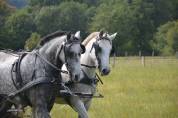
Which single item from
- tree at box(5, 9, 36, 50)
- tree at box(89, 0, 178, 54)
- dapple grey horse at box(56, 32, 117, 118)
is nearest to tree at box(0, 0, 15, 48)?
tree at box(5, 9, 36, 50)

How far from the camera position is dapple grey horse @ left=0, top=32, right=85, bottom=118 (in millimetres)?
9484

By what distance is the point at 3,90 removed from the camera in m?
10.2

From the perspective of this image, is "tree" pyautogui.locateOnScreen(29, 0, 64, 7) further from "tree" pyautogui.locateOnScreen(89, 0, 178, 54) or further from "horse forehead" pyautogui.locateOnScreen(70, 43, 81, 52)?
"horse forehead" pyautogui.locateOnScreen(70, 43, 81, 52)

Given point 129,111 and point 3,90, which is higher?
point 3,90

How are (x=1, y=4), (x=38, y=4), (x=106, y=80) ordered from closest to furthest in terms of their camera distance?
(x=106, y=80)
(x=1, y=4)
(x=38, y=4)

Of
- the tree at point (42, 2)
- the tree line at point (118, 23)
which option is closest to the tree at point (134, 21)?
the tree line at point (118, 23)

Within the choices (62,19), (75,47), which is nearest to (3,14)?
(62,19)

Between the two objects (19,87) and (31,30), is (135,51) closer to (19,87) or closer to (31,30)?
(31,30)

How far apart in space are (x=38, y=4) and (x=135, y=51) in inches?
1182

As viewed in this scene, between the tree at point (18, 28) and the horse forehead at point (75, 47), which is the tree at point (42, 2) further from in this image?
the horse forehead at point (75, 47)

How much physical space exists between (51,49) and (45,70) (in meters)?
0.32

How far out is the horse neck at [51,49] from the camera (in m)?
9.80

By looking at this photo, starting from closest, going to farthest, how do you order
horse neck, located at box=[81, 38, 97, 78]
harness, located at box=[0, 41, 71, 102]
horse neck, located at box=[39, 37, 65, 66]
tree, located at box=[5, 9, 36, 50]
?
1. harness, located at box=[0, 41, 71, 102]
2. horse neck, located at box=[39, 37, 65, 66]
3. horse neck, located at box=[81, 38, 97, 78]
4. tree, located at box=[5, 9, 36, 50]

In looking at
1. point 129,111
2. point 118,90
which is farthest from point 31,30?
point 129,111
